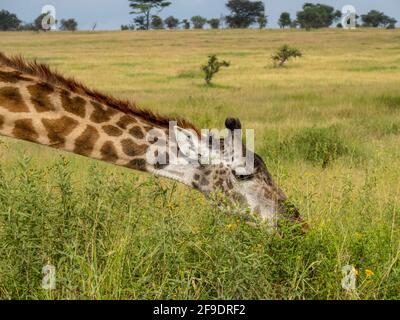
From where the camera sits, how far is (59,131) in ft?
18.2

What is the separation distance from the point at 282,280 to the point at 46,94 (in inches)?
93.6

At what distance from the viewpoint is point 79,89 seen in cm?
581

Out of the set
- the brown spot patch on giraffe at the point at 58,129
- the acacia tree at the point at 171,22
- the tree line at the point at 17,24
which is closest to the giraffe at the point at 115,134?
the brown spot patch on giraffe at the point at 58,129

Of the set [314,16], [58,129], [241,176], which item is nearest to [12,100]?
[58,129]

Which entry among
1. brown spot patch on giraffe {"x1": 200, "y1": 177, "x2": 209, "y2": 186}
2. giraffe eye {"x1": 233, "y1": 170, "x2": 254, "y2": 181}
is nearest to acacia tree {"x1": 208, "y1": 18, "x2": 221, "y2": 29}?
brown spot patch on giraffe {"x1": 200, "y1": 177, "x2": 209, "y2": 186}

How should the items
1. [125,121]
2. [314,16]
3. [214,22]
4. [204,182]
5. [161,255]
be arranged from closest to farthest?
[161,255]
[204,182]
[125,121]
[314,16]
[214,22]

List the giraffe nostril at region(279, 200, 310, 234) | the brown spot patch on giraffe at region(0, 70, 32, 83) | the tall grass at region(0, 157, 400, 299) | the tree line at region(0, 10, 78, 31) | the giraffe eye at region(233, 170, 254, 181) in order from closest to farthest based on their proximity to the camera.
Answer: the tall grass at region(0, 157, 400, 299)
the giraffe nostril at region(279, 200, 310, 234)
the giraffe eye at region(233, 170, 254, 181)
the brown spot patch on giraffe at region(0, 70, 32, 83)
the tree line at region(0, 10, 78, 31)

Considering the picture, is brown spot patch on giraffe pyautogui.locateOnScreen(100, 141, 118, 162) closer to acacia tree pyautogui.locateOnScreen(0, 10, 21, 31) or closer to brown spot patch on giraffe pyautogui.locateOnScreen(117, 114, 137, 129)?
brown spot patch on giraffe pyautogui.locateOnScreen(117, 114, 137, 129)

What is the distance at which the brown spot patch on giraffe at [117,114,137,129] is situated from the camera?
5.76 metres

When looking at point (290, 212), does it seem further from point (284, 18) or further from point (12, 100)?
point (284, 18)

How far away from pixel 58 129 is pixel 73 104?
0.26 m

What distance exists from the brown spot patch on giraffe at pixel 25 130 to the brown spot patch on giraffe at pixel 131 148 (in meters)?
0.70

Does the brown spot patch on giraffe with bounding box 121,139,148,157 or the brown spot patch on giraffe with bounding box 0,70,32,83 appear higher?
the brown spot patch on giraffe with bounding box 0,70,32,83

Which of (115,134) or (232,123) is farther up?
(232,123)
